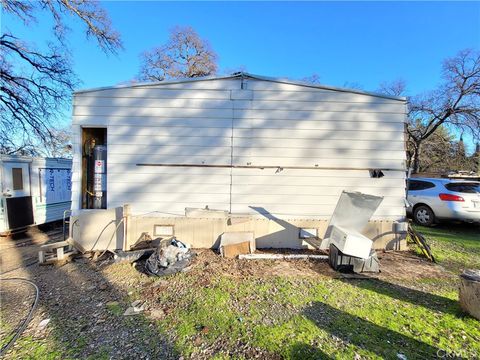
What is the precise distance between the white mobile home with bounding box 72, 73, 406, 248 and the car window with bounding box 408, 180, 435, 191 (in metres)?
3.05

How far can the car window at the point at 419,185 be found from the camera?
7.30 metres


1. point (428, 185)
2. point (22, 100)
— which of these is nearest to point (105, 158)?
point (428, 185)

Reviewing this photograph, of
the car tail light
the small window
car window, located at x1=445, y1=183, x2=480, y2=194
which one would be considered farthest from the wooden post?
the small window

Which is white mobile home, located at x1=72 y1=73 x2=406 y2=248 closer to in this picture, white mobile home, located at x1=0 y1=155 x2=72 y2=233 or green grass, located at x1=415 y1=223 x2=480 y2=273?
green grass, located at x1=415 y1=223 x2=480 y2=273

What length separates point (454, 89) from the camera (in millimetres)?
16234

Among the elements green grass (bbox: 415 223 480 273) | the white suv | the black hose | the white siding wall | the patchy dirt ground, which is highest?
the white siding wall

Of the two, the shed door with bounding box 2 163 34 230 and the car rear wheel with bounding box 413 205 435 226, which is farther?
the car rear wheel with bounding box 413 205 435 226

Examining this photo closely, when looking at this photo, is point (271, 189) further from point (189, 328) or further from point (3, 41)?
point (3, 41)

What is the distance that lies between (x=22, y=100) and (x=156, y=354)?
43.2 feet

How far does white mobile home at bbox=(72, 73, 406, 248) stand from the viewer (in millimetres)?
5062

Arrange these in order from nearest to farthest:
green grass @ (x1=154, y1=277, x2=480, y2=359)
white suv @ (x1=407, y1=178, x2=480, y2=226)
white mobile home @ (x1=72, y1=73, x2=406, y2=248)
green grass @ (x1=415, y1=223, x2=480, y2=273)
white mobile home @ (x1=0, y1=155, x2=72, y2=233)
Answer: green grass @ (x1=154, y1=277, x2=480, y2=359) → green grass @ (x1=415, y1=223, x2=480, y2=273) → white mobile home @ (x1=72, y1=73, x2=406, y2=248) → white mobile home @ (x1=0, y1=155, x2=72, y2=233) → white suv @ (x1=407, y1=178, x2=480, y2=226)

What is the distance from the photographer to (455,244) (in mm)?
5629

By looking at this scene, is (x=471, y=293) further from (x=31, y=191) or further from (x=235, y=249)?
(x=31, y=191)

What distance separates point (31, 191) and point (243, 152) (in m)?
6.22
